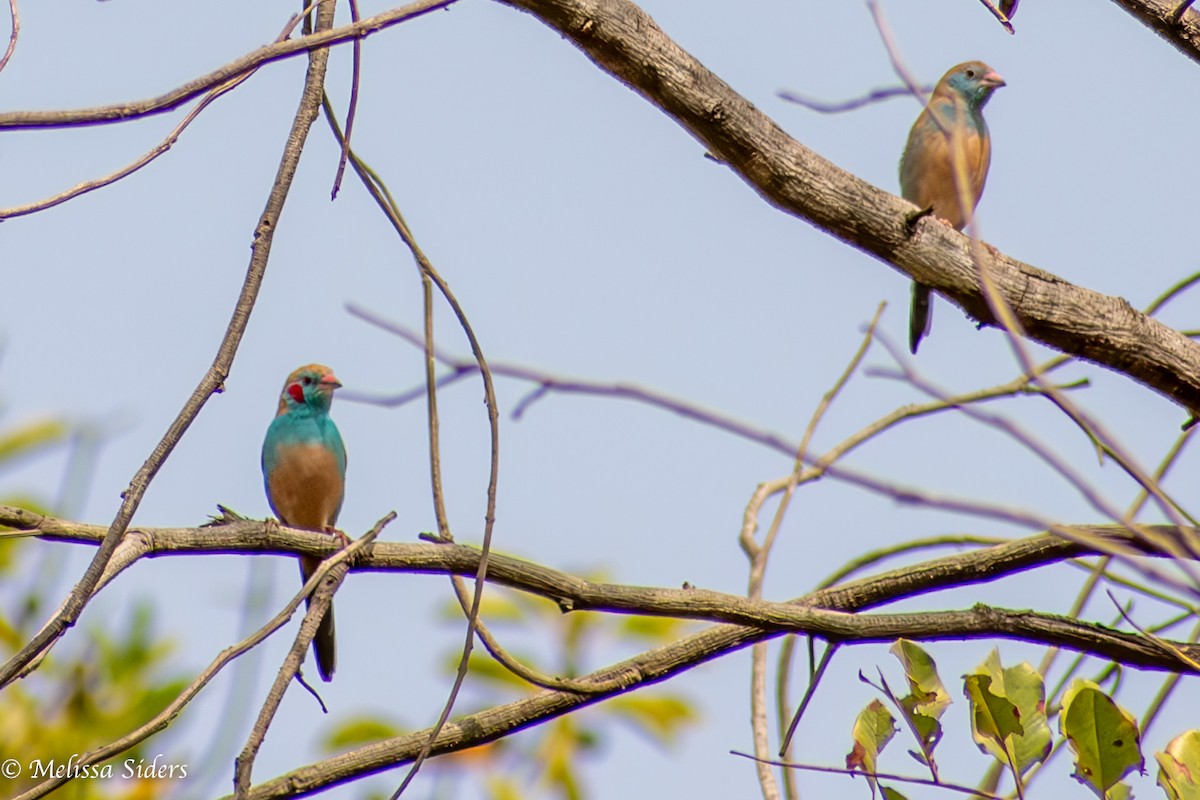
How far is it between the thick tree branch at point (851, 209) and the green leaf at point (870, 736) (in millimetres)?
849

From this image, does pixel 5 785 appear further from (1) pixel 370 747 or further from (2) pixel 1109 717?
(2) pixel 1109 717

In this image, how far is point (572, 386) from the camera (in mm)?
1535

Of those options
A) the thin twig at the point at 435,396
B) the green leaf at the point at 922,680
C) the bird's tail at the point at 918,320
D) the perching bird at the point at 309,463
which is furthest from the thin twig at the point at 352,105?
the bird's tail at the point at 918,320

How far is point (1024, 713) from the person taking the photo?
2.47 metres

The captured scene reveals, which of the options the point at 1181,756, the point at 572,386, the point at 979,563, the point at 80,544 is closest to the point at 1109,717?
Answer: the point at 1181,756

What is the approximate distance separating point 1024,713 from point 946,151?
488cm

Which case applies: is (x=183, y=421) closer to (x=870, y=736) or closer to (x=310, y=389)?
(x=870, y=736)

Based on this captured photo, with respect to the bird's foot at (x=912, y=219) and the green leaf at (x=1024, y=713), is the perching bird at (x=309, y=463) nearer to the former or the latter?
the bird's foot at (x=912, y=219)

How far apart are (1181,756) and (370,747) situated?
5.16ft

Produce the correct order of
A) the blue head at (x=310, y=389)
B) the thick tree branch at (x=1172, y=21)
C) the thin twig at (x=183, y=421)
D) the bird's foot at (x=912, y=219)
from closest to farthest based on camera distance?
1. the thin twig at (x=183, y=421)
2. the bird's foot at (x=912, y=219)
3. the thick tree branch at (x=1172, y=21)
4. the blue head at (x=310, y=389)

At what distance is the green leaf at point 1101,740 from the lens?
2.37 meters

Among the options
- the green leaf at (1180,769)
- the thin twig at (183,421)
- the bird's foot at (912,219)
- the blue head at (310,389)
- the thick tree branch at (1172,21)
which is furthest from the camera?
the blue head at (310,389)

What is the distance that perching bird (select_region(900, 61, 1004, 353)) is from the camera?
6.98m

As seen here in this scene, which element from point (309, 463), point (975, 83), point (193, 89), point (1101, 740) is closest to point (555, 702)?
point (1101, 740)
